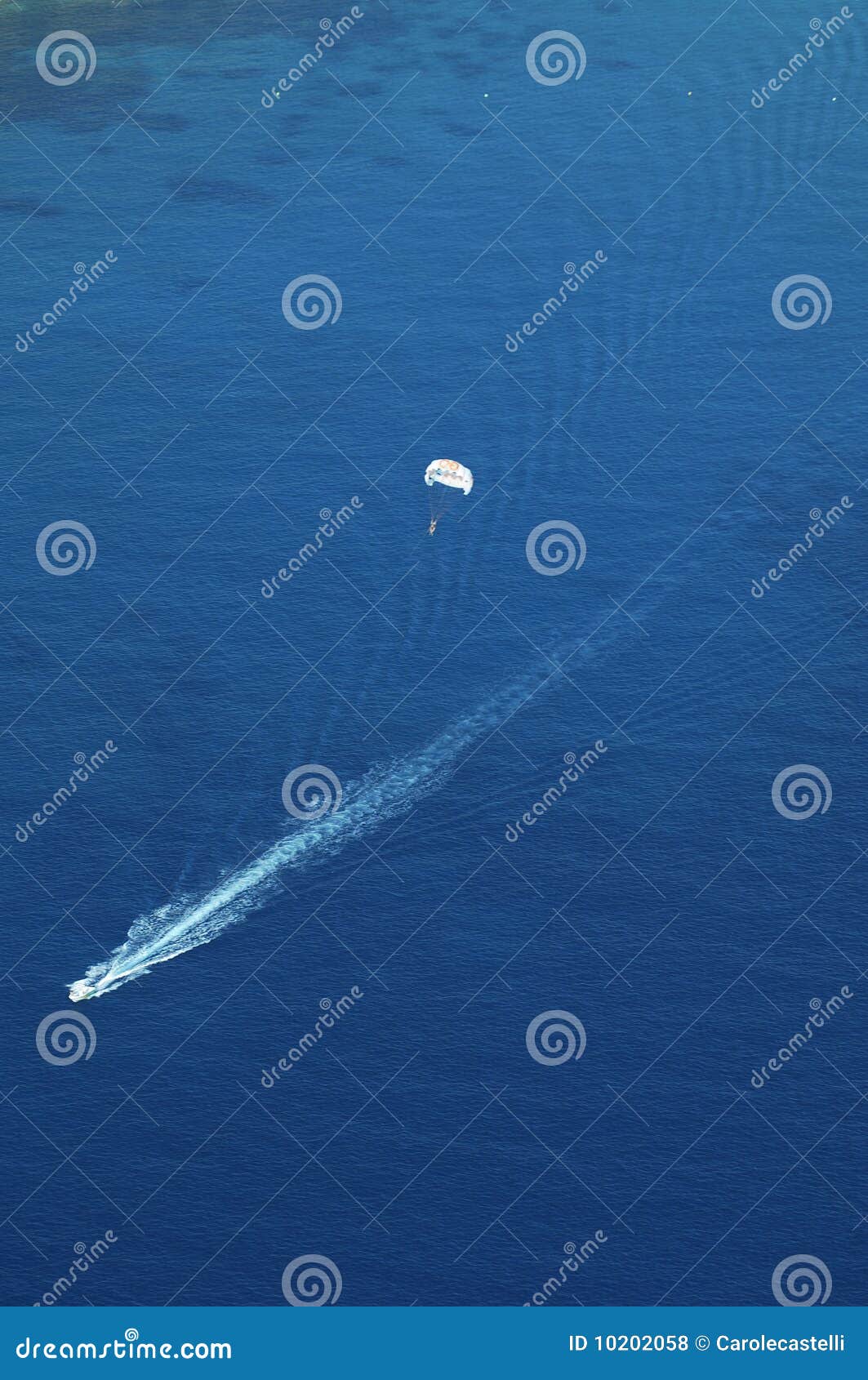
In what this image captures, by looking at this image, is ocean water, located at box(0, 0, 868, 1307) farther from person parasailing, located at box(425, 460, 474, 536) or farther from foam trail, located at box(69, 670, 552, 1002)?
person parasailing, located at box(425, 460, 474, 536)

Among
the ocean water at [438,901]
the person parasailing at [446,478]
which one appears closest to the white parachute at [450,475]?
the person parasailing at [446,478]

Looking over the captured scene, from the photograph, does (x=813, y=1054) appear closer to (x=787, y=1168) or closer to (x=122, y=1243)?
(x=787, y=1168)


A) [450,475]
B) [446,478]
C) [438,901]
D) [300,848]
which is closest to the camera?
[438,901]

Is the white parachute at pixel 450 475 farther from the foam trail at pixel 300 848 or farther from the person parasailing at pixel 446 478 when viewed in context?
the foam trail at pixel 300 848

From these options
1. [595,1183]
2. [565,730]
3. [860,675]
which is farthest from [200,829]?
[860,675]

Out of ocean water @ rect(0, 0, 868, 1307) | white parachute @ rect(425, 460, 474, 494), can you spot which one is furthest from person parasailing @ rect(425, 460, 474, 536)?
ocean water @ rect(0, 0, 868, 1307)

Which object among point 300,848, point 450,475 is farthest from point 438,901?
point 450,475

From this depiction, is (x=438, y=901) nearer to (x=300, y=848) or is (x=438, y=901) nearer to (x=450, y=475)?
(x=300, y=848)
